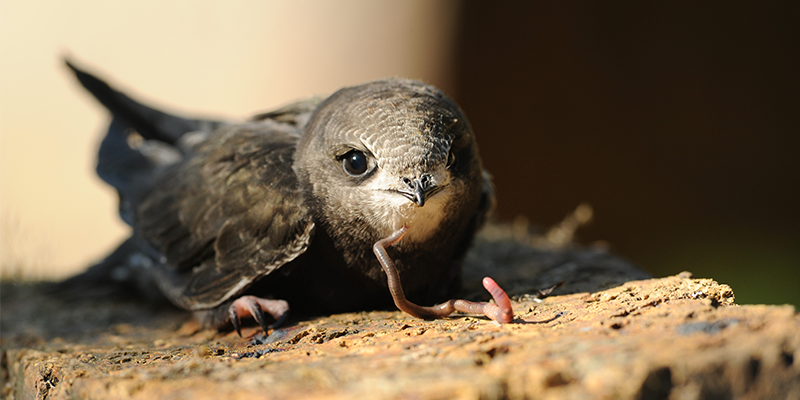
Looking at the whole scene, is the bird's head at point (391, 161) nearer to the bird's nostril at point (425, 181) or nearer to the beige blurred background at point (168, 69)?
the bird's nostril at point (425, 181)

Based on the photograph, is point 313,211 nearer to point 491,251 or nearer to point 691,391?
point 691,391

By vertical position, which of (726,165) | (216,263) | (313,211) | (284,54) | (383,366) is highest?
(284,54)

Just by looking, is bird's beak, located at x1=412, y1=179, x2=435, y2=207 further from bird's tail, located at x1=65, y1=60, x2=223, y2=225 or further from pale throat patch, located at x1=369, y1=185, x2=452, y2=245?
bird's tail, located at x1=65, y1=60, x2=223, y2=225

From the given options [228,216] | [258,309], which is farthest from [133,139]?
[258,309]

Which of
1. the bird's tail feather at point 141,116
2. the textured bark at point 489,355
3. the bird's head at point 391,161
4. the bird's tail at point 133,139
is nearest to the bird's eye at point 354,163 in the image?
the bird's head at point 391,161

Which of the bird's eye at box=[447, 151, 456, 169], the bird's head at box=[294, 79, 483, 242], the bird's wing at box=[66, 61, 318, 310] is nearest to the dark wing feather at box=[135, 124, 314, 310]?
the bird's wing at box=[66, 61, 318, 310]

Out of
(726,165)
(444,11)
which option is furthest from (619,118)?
(444,11)
